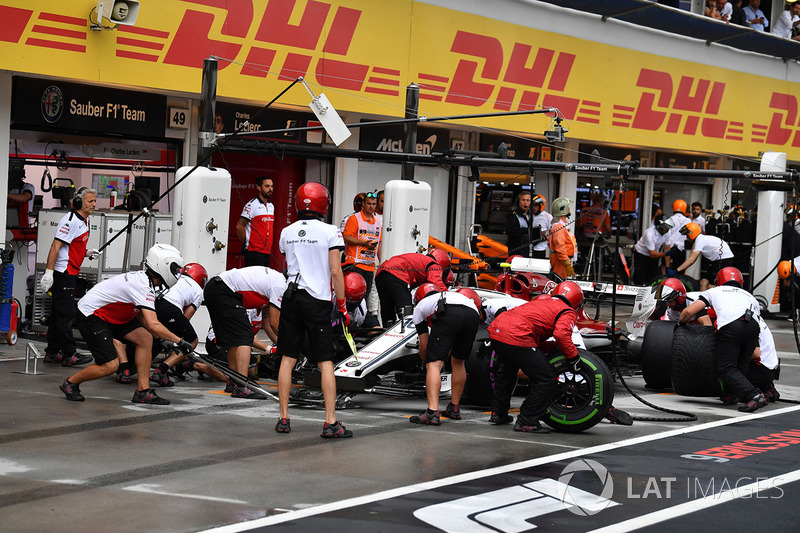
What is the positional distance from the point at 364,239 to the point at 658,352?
459 centimetres

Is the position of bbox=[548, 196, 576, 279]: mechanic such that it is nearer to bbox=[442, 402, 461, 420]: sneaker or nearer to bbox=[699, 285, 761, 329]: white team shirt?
bbox=[699, 285, 761, 329]: white team shirt

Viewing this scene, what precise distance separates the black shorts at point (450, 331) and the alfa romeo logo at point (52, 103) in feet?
21.1

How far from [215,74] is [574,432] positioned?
6.55 m

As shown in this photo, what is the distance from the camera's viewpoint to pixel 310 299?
881 cm

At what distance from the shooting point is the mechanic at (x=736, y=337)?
36.0ft

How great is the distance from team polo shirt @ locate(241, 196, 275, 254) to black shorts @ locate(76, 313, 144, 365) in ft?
14.7

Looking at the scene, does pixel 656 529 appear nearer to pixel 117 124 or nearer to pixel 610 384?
pixel 610 384

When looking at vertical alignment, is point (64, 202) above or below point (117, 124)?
below

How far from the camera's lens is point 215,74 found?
13172mm

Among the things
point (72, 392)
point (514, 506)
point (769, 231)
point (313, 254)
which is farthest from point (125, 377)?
point (769, 231)

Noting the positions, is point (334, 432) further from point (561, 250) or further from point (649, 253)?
point (649, 253)

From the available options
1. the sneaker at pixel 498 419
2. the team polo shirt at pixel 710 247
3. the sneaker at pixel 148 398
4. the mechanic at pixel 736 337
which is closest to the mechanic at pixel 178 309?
the sneaker at pixel 148 398

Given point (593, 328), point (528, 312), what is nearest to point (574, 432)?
point (528, 312)

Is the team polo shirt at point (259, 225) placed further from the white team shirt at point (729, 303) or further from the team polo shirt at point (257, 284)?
the white team shirt at point (729, 303)
